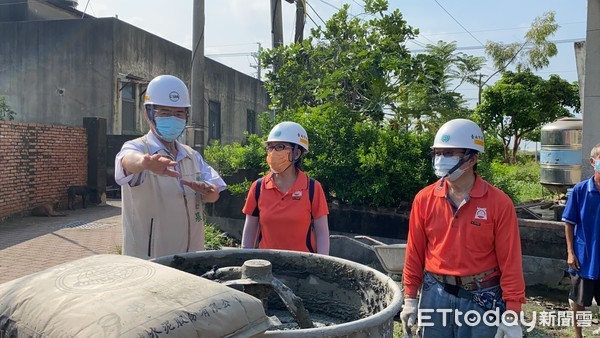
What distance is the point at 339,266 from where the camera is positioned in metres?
2.38

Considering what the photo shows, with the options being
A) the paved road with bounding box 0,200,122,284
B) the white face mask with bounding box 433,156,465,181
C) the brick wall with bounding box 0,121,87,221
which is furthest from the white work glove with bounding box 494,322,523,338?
the brick wall with bounding box 0,121,87,221

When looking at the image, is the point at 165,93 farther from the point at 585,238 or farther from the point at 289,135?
the point at 585,238

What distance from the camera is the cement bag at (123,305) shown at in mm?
1307

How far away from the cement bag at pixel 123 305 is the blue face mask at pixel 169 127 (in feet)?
3.89

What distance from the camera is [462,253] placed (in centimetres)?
279

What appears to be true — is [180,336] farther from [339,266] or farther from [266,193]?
[266,193]

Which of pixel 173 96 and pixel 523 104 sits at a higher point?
pixel 523 104

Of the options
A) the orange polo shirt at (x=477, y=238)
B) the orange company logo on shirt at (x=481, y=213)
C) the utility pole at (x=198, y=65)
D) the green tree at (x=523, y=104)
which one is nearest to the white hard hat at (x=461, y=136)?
the orange polo shirt at (x=477, y=238)

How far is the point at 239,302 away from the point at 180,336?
0.21 meters

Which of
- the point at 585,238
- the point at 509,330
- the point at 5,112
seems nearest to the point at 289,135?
the point at 509,330

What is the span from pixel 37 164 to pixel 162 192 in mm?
10766

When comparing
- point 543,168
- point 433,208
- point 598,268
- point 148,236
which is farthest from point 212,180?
point 543,168

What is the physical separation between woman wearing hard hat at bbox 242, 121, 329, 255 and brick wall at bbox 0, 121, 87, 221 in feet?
30.7

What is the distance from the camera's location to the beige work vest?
2619mm
